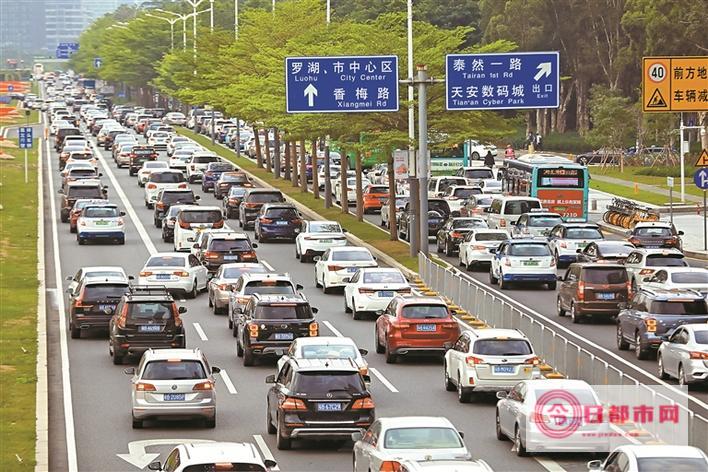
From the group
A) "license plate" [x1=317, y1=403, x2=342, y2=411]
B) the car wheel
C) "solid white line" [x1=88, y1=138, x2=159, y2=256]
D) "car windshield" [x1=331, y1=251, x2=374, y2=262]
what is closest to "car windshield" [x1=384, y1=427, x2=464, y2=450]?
"license plate" [x1=317, y1=403, x2=342, y2=411]

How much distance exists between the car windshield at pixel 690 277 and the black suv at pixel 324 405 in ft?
59.7

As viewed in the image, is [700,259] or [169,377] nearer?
[169,377]

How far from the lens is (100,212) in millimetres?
64750

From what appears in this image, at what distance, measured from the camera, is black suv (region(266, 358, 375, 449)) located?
27.6m

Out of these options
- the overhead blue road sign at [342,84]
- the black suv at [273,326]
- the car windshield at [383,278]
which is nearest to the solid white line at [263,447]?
the black suv at [273,326]

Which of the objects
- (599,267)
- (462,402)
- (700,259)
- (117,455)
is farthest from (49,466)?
(700,259)

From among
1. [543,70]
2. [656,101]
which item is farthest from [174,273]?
[656,101]

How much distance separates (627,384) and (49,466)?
992 cm

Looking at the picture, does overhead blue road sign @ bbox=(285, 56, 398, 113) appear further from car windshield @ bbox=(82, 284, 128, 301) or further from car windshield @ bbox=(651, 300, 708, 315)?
car windshield @ bbox=(651, 300, 708, 315)

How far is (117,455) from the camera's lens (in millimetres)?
27938

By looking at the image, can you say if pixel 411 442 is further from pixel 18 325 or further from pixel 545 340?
pixel 18 325

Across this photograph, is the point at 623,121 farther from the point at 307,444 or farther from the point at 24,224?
the point at 307,444

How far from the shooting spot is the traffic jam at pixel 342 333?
88.3 feet

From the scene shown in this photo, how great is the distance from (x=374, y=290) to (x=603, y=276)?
235 inches
